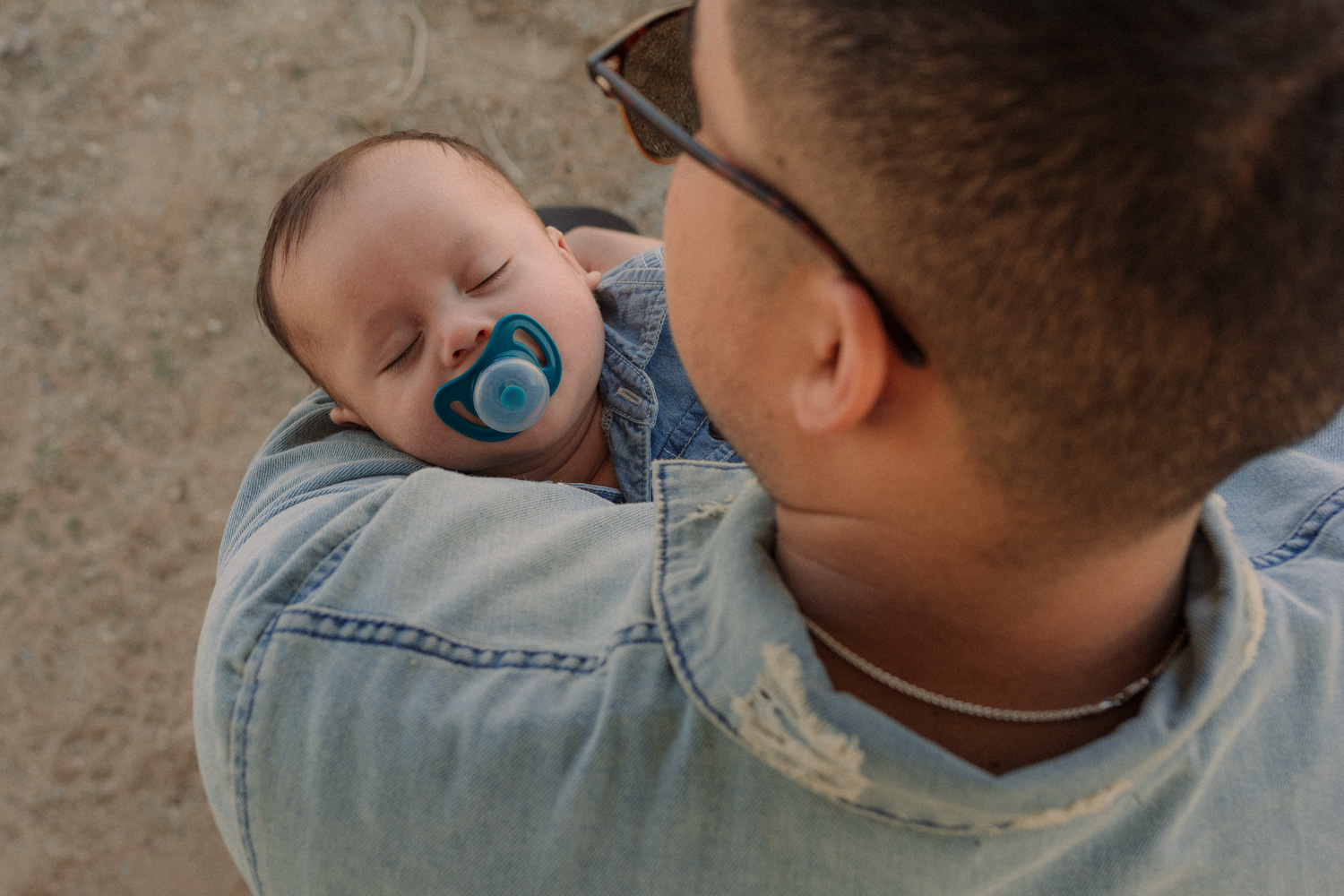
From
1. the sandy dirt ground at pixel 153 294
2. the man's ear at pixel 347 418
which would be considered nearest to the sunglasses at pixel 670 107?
the man's ear at pixel 347 418

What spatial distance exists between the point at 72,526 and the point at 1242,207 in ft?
7.97

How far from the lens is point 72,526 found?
222cm

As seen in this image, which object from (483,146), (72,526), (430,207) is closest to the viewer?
(430,207)

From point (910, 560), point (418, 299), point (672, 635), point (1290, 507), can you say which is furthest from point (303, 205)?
point (1290, 507)

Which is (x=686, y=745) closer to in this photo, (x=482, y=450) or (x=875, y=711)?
(x=875, y=711)

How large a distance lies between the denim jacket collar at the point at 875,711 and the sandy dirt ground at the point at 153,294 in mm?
1754

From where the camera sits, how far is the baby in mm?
1411

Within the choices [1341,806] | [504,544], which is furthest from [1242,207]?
[504,544]

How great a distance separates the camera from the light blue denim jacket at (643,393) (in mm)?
1529

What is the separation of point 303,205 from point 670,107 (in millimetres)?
819

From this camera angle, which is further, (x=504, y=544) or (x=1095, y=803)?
(x=504, y=544)

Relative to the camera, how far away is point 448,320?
139cm

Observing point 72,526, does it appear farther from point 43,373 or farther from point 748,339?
point 748,339

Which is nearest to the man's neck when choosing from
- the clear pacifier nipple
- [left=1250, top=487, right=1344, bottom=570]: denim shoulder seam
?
[left=1250, top=487, right=1344, bottom=570]: denim shoulder seam
